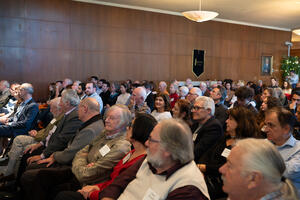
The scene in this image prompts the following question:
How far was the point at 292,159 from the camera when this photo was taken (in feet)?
6.61

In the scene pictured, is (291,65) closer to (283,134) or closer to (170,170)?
(283,134)

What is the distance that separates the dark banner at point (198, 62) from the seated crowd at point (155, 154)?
6781mm

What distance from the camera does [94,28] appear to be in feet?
29.3

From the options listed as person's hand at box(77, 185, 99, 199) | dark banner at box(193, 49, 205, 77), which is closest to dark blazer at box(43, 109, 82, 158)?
person's hand at box(77, 185, 99, 199)

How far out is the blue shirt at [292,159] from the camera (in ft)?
6.28

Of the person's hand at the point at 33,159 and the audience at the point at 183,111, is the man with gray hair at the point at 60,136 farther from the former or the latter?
the audience at the point at 183,111

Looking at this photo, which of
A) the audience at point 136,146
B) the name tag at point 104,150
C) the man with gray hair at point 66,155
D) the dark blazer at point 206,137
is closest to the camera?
the audience at point 136,146

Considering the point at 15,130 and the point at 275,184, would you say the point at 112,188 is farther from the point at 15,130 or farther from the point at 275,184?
the point at 15,130

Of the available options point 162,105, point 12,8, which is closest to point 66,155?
point 162,105

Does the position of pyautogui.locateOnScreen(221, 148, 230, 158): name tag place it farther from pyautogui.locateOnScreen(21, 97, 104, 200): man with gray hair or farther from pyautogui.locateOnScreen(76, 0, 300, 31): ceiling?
pyautogui.locateOnScreen(76, 0, 300, 31): ceiling

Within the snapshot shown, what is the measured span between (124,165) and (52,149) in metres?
1.34

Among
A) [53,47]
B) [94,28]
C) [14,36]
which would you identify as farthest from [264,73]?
[14,36]

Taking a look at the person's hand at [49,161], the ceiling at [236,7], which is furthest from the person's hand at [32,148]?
the ceiling at [236,7]

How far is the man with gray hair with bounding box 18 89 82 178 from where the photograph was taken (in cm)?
301
